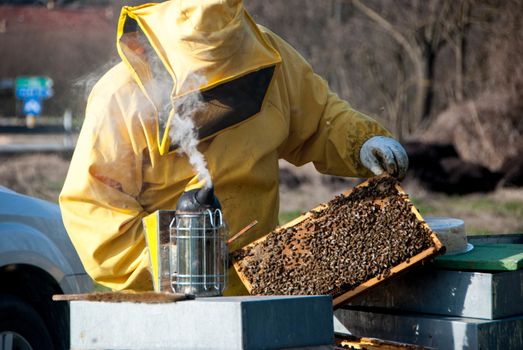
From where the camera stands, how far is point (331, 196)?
12.1 m

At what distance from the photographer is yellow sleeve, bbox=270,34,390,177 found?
3.58 meters

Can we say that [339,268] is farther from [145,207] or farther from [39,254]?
[39,254]

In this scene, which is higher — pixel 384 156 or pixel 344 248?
pixel 384 156

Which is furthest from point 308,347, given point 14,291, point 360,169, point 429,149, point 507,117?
point 507,117

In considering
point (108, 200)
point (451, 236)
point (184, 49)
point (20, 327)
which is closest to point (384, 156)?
point (451, 236)

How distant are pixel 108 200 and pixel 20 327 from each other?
1477 mm

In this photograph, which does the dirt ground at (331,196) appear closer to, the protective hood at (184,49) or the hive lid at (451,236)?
the hive lid at (451,236)

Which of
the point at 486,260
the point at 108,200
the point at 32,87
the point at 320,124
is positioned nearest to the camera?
the point at 486,260

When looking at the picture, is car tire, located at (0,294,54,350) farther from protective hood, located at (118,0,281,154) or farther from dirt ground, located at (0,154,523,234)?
dirt ground, located at (0,154,523,234)

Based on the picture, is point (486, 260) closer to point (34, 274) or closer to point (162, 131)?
point (162, 131)

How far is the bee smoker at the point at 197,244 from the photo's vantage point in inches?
108

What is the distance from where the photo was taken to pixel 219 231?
110 inches

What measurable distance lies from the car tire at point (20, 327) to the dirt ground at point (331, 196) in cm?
551

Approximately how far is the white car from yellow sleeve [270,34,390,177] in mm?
1446
